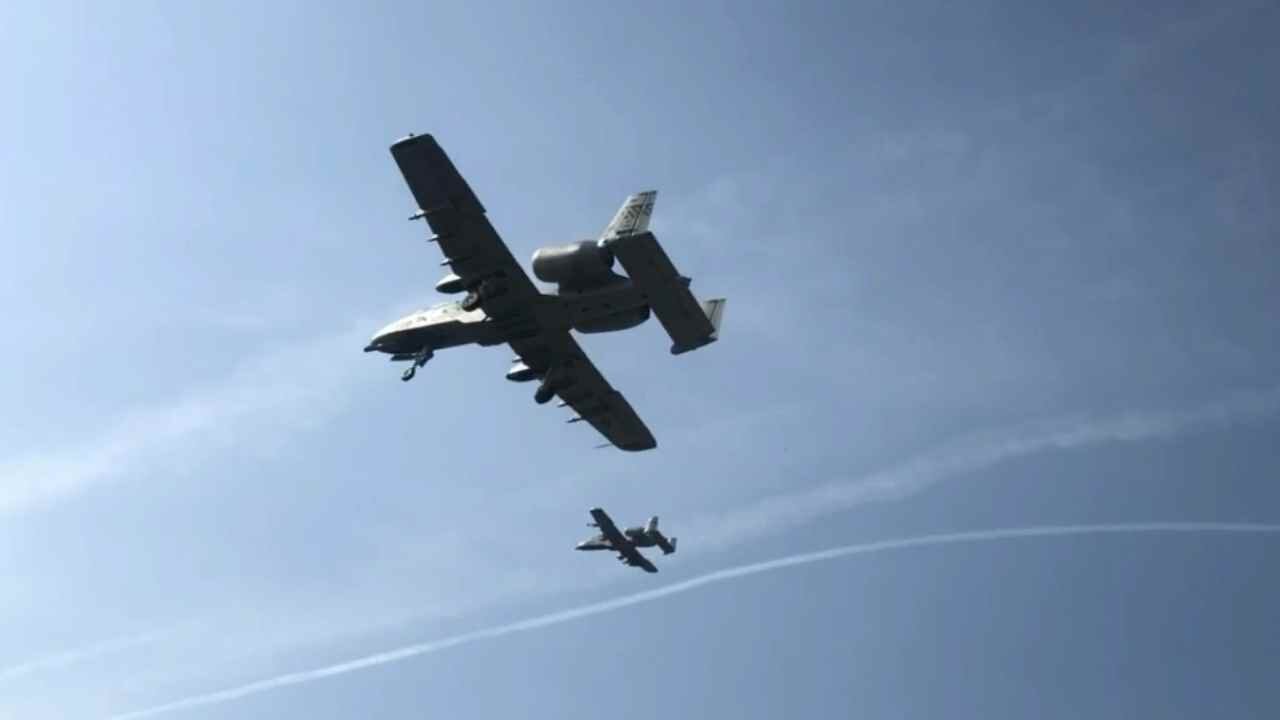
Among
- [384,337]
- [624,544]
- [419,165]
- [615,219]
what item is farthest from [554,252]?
[624,544]

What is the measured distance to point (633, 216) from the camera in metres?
57.6

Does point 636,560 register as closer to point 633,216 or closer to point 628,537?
point 628,537

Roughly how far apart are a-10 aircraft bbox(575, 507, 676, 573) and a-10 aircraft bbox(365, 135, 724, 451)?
39.1 feet

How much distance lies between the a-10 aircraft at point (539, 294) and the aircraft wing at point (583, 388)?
8 cm

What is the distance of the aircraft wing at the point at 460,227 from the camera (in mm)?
55406

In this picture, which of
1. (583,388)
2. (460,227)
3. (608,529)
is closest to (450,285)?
(460,227)

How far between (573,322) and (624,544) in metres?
21.3

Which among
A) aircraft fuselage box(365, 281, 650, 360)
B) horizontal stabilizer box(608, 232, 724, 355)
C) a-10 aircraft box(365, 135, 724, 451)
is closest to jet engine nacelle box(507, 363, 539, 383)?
a-10 aircraft box(365, 135, 724, 451)

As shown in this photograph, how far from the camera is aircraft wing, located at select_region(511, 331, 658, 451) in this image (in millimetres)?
66250

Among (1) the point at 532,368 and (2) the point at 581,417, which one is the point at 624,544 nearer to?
(2) the point at 581,417

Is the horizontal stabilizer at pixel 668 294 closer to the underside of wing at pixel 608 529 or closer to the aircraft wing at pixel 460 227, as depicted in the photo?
the aircraft wing at pixel 460 227

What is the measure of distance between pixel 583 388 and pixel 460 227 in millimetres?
14491

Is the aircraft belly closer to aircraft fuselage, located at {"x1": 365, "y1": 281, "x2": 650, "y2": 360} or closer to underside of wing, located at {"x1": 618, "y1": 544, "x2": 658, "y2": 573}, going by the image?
aircraft fuselage, located at {"x1": 365, "y1": 281, "x2": 650, "y2": 360}

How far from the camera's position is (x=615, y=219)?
2288 inches
